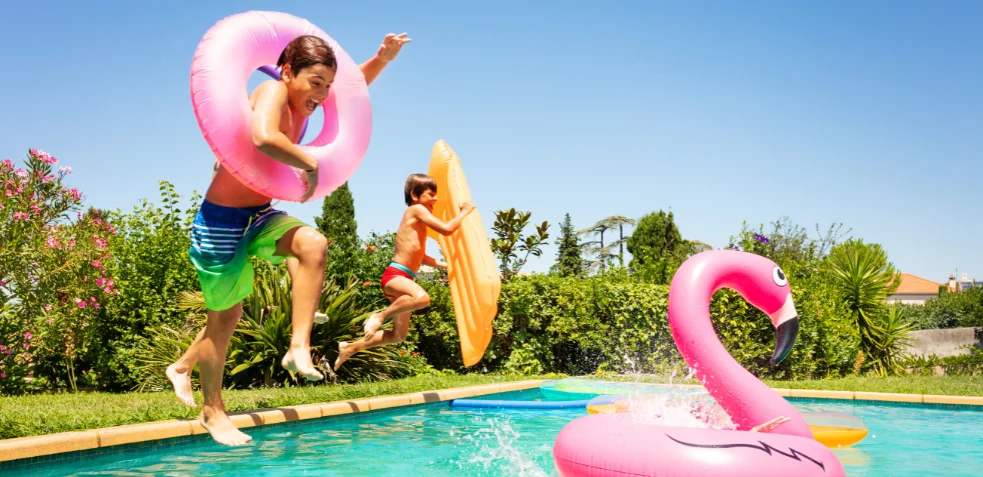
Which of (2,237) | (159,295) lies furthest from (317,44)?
(159,295)

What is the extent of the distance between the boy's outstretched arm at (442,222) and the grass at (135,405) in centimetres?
203

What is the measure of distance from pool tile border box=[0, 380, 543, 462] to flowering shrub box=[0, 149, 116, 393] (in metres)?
3.63

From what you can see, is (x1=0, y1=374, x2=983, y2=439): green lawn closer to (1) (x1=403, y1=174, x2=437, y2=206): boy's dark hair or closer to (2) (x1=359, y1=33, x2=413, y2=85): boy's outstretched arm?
(1) (x1=403, y1=174, x2=437, y2=206): boy's dark hair

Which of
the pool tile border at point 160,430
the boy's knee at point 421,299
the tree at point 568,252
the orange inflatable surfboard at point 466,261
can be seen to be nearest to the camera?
the pool tile border at point 160,430

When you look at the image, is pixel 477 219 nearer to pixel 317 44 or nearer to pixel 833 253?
pixel 317 44

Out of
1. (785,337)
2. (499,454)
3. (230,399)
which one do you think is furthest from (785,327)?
(230,399)

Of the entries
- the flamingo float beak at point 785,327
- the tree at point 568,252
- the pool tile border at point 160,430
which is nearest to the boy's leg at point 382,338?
the pool tile border at point 160,430

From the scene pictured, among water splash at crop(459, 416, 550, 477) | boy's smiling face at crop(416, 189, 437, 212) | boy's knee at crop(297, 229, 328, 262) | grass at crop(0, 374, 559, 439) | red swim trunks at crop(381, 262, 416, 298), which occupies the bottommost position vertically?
water splash at crop(459, 416, 550, 477)

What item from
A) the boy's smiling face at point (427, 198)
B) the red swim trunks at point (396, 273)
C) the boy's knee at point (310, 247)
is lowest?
the boy's knee at point (310, 247)

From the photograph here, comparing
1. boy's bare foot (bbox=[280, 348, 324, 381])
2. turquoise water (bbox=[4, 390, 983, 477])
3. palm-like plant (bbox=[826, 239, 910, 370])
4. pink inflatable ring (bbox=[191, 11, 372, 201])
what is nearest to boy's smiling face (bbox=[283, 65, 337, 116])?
pink inflatable ring (bbox=[191, 11, 372, 201])

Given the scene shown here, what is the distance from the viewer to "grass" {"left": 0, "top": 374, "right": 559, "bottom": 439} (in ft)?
16.7

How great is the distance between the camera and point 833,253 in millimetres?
13609

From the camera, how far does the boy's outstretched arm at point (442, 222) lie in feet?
20.6

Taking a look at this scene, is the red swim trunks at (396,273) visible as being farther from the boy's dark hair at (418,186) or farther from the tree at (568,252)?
the tree at (568,252)
